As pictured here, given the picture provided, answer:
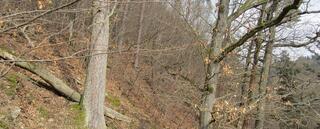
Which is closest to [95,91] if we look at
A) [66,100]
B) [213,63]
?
[66,100]

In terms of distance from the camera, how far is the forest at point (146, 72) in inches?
193

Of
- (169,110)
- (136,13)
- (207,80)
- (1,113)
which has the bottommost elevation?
(169,110)

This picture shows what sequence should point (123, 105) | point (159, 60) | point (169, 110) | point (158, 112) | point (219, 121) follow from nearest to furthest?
point (219, 121) < point (123, 105) < point (158, 112) < point (169, 110) < point (159, 60)

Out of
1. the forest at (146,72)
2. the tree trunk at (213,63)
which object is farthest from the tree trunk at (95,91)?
the tree trunk at (213,63)

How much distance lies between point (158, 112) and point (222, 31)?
12135 mm

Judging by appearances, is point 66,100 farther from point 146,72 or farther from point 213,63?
point 146,72

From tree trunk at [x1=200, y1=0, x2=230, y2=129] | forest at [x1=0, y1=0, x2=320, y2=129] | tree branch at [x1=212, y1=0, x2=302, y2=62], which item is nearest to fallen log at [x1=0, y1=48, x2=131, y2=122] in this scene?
forest at [x1=0, y1=0, x2=320, y2=129]

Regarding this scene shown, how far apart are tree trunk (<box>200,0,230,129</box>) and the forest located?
0.05 ft

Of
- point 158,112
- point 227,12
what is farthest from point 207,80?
point 158,112

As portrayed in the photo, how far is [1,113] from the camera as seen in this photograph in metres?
8.88

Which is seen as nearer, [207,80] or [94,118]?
[207,80]

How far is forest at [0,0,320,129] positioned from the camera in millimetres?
4911

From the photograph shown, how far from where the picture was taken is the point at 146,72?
22.5 meters

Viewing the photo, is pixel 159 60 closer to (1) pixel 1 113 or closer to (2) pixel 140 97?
(2) pixel 140 97
